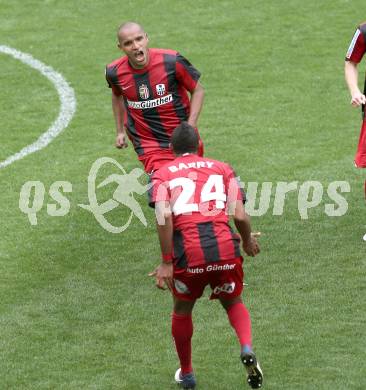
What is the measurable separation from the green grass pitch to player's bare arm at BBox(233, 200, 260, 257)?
99 centimetres

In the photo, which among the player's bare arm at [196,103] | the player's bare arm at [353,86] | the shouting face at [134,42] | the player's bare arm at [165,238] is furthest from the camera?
the player's bare arm at [196,103]

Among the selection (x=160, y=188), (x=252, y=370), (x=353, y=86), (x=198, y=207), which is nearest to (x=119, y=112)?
(x=353, y=86)

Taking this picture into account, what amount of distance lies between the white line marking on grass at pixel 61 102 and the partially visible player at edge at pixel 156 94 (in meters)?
3.39

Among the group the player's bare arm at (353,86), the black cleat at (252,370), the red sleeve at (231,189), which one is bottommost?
the black cleat at (252,370)

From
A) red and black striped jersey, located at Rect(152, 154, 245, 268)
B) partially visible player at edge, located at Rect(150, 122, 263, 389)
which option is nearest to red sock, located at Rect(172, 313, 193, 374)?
partially visible player at edge, located at Rect(150, 122, 263, 389)

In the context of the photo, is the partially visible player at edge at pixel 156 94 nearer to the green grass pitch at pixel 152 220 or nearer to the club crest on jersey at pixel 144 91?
the club crest on jersey at pixel 144 91

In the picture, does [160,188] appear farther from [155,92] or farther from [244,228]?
[155,92]

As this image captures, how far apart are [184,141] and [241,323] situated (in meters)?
1.37

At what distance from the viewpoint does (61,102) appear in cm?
1611

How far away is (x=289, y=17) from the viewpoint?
1838 centimetres

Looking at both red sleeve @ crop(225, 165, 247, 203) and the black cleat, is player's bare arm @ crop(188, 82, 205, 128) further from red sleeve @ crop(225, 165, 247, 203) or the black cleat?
the black cleat

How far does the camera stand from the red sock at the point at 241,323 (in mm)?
8641

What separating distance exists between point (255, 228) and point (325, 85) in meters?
4.42

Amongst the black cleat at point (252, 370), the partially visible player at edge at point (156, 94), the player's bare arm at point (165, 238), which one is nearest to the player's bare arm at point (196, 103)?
the partially visible player at edge at point (156, 94)
